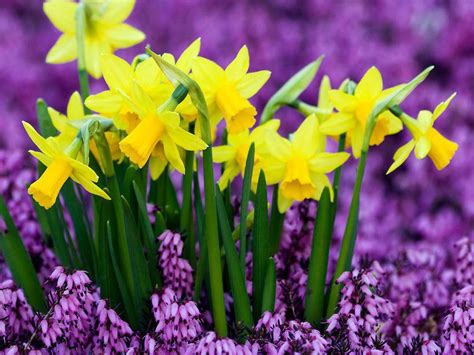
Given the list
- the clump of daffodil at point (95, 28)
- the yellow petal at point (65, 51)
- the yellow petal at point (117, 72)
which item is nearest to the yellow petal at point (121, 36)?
the clump of daffodil at point (95, 28)

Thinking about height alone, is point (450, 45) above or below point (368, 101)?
above

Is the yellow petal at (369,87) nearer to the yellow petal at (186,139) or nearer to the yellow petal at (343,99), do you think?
the yellow petal at (343,99)

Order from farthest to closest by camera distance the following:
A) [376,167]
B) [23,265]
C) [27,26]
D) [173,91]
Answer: [27,26] < [376,167] < [23,265] < [173,91]

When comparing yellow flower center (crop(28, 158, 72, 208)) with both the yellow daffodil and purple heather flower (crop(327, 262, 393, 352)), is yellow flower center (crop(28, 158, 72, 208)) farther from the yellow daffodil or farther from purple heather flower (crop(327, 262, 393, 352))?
purple heather flower (crop(327, 262, 393, 352))

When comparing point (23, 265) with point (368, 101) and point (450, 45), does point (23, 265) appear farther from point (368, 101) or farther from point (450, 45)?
point (450, 45)

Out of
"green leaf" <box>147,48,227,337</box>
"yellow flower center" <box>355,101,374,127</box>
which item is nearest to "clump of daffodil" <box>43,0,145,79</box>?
"green leaf" <box>147,48,227,337</box>

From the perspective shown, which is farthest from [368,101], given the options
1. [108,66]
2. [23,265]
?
[23,265]
